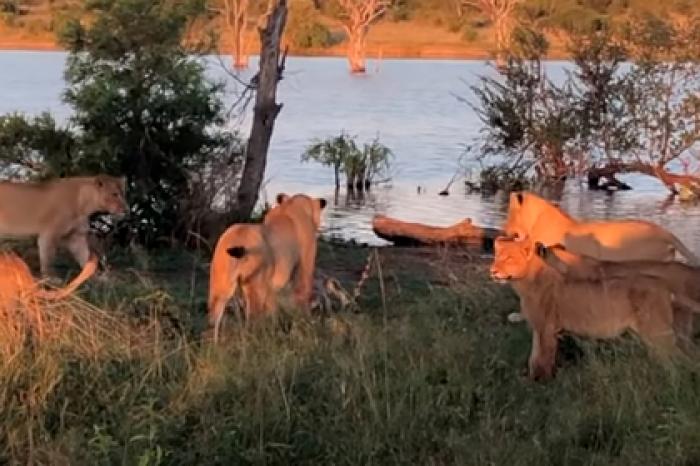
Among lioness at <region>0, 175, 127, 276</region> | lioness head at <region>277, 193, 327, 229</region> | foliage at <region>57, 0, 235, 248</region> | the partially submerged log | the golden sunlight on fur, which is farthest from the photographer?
the partially submerged log

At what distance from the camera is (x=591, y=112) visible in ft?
86.7

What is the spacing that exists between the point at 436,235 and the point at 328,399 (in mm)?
8678

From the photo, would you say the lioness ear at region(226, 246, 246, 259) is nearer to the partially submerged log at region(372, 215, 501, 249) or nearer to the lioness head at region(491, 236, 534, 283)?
the lioness head at region(491, 236, 534, 283)

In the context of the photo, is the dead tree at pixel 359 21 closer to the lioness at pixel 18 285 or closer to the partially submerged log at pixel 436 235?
the partially submerged log at pixel 436 235

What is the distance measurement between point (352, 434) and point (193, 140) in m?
8.05

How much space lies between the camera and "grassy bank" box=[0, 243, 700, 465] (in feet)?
21.0

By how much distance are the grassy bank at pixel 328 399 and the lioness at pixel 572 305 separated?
0.13 meters

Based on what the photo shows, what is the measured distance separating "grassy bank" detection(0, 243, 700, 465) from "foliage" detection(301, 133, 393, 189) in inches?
678

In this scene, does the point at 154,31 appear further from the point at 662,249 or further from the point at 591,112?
the point at 591,112

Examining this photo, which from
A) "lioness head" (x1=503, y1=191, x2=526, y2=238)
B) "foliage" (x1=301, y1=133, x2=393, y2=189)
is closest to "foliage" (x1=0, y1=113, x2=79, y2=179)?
"lioness head" (x1=503, y1=191, x2=526, y2=238)

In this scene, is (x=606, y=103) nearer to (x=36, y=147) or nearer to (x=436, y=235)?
(x=436, y=235)

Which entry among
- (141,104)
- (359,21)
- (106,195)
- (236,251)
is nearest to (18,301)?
(236,251)

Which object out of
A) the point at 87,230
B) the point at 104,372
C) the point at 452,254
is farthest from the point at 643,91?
the point at 104,372

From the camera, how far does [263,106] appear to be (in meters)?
14.9
